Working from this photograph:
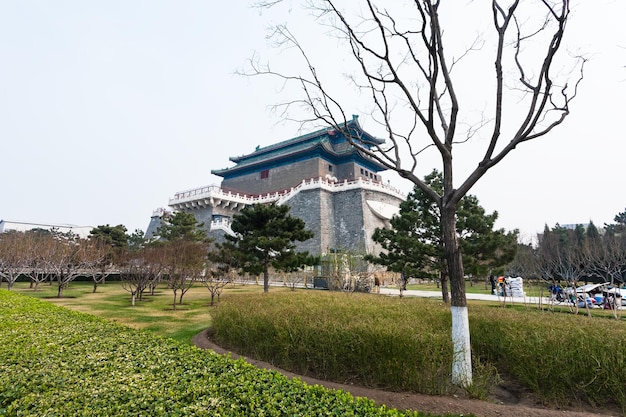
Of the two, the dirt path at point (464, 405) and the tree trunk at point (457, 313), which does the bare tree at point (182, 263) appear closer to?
the dirt path at point (464, 405)

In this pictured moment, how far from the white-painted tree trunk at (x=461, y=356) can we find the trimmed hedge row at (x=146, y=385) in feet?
2.79

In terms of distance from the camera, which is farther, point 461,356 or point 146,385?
point 461,356

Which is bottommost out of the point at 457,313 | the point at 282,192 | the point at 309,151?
the point at 457,313

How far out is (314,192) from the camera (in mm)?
26312

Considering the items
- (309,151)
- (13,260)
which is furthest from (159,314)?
(309,151)

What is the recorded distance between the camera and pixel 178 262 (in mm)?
14281

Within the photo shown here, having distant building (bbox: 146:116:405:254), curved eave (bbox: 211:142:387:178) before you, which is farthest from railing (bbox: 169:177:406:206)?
curved eave (bbox: 211:142:387:178)

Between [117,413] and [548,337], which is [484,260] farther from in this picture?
[117,413]

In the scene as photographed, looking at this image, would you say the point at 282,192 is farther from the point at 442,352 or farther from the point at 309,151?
the point at 442,352

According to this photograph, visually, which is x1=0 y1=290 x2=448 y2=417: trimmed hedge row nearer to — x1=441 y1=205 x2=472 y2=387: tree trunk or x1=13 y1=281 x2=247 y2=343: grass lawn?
x1=441 y1=205 x2=472 y2=387: tree trunk

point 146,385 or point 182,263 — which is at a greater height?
point 182,263

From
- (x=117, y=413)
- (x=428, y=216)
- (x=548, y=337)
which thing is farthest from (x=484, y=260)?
(x=117, y=413)

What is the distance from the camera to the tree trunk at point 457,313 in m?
3.74

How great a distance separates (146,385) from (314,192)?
2405 centimetres
